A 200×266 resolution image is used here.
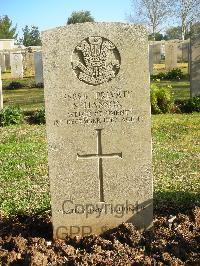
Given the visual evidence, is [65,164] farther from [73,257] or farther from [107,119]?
[73,257]

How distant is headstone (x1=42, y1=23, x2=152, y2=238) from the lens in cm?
420

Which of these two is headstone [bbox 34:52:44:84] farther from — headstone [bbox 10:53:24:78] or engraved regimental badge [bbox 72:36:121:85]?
engraved regimental badge [bbox 72:36:121:85]

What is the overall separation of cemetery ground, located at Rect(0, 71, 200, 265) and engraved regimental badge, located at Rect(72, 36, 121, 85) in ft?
4.96

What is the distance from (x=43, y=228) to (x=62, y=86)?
1.63 meters

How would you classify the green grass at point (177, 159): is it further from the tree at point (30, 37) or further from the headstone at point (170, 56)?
the tree at point (30, 37)

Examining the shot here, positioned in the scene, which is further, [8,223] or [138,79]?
[8,223]

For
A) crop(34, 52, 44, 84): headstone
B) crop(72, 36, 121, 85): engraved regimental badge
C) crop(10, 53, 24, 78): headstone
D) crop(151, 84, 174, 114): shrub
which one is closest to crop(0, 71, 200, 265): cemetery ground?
crop(72, 36, 121, 85): engraved regimental badge

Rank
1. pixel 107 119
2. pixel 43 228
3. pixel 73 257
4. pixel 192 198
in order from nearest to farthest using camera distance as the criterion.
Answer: pixel 73 257 → pixel 107 119 → pixel 43 228 → pixel 192 198

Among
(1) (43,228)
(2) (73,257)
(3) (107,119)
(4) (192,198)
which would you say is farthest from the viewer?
(4) (192,198)

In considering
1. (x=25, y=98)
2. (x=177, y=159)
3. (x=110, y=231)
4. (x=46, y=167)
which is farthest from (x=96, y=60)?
(x=25, y=98)

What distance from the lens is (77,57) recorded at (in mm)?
4250

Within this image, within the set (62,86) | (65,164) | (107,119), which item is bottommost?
(65,164)

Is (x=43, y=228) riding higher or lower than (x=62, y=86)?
lower

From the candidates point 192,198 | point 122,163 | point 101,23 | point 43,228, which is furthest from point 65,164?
point 192,198
